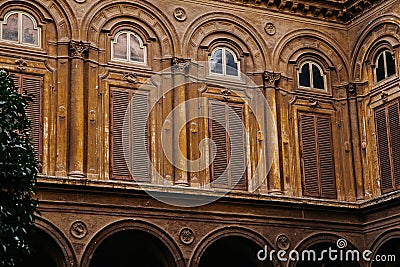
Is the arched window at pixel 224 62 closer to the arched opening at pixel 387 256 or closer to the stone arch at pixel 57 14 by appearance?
the stone arch at pixel 57 14

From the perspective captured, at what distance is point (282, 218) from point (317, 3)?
7.06 meters

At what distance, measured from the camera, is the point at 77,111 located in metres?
24.5

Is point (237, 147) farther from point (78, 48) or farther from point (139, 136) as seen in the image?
point (78, 48)

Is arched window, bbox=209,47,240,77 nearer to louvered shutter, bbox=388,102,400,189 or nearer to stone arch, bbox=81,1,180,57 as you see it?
stone arch, bbox=81,1,180,57

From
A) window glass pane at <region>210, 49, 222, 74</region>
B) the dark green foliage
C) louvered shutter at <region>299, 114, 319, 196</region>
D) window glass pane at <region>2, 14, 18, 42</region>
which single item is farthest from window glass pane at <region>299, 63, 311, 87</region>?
the dark green foliage

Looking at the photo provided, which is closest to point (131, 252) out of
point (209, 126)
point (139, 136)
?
point (139, 136)

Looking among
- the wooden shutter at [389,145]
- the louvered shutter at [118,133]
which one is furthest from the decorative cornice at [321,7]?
the louvered shutter at [118,133]

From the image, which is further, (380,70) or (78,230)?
(380,70)

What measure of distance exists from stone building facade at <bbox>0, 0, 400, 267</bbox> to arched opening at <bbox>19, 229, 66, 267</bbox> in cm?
4

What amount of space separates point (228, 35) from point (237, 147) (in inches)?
137

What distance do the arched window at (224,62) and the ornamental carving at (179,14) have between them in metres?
1.39

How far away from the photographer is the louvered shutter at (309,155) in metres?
26.9

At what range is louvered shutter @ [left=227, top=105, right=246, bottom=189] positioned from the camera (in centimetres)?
2611

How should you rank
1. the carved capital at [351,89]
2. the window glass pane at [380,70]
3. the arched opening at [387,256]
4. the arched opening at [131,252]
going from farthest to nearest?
1. the carved capital at [351,89]
2. the window glass pane at [380,70]
3. the arched opening at [387,256]
4. the arched opening at [131,252]
